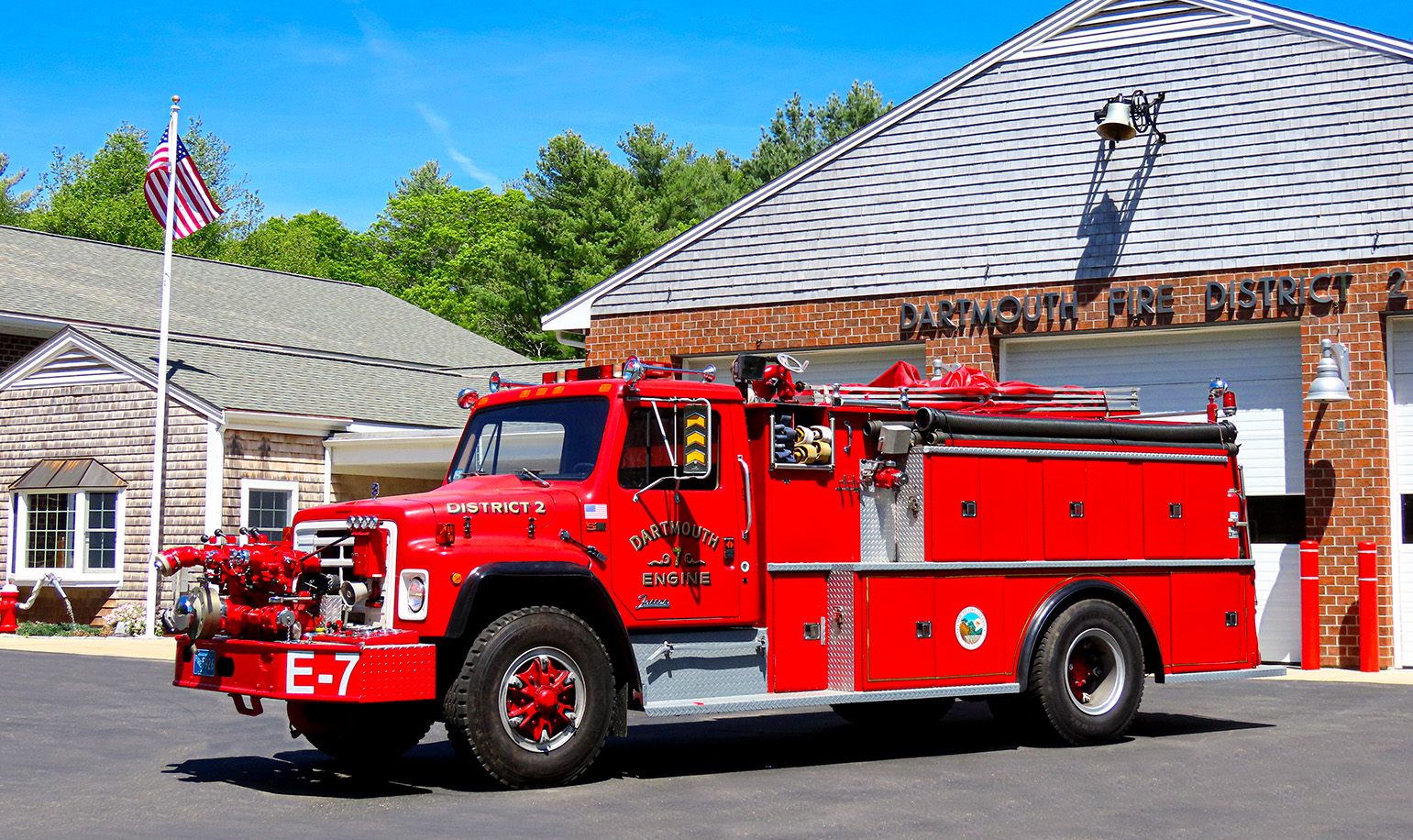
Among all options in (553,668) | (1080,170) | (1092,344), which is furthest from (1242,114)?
(553,668)

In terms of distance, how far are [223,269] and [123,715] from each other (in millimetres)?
25135

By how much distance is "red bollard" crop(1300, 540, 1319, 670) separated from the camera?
57.6 ft

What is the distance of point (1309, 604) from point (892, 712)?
7.10 m

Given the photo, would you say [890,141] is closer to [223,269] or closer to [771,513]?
[771,513]

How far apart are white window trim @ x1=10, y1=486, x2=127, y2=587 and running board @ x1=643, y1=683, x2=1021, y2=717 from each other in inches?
669

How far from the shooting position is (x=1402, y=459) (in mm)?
17844

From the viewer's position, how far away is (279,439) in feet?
83.8

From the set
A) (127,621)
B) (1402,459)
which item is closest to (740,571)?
(1402,459)

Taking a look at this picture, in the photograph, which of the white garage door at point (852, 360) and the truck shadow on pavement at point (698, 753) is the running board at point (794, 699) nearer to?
the truck shadow on pavement at point (698, 753)

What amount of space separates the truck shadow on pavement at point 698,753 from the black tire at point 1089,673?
0.28 meters

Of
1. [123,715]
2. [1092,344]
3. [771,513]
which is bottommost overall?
[123,715]

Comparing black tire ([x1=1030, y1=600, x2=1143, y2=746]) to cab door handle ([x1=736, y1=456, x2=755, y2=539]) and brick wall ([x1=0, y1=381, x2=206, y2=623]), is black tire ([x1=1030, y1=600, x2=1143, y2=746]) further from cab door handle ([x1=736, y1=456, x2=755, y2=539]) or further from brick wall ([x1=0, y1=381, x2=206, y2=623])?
brick wall ([x1=0, y1=381, x2=206, y2=623])

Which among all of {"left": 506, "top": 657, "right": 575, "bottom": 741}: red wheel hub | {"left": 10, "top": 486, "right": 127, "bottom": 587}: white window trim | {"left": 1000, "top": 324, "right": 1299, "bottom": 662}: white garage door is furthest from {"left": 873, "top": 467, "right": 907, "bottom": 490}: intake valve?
{"left": 10, "top": 486, "right": 127, "bottom": 587}: white window trim

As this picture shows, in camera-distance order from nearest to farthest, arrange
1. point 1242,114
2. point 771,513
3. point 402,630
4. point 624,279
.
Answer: point 402,630, point 771,513, point 1242,114, point 624,279
